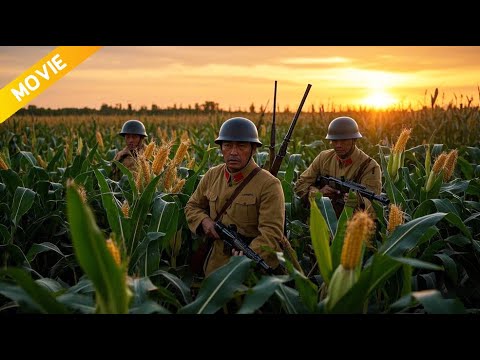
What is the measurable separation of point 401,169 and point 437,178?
935mm

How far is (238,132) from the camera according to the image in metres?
3.68

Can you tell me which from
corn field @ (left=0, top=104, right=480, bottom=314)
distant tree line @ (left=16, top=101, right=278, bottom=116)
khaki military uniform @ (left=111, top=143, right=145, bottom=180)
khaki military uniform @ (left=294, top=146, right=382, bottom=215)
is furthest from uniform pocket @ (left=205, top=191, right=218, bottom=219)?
distant tree line @ (left=16, top=101, right=278, bottom=116)

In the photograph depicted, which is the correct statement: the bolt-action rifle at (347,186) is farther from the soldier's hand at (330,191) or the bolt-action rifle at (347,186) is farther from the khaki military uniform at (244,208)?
the khaki military uniform at (244,208)

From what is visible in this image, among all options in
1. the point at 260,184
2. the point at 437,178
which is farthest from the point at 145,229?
the point at 437,178

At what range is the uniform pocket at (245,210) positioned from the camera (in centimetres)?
361

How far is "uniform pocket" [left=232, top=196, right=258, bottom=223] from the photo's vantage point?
3.61m

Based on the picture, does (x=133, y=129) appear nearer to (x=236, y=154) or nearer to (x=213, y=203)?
(x=213, y=203)

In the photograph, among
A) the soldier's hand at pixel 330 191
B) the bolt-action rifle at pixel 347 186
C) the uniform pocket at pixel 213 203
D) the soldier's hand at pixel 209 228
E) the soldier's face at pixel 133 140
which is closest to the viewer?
the soldier's hand at pixel 209 228

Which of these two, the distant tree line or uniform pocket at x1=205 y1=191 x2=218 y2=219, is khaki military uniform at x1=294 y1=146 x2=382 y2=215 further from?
the distant tree line

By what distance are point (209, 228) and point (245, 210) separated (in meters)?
0.29

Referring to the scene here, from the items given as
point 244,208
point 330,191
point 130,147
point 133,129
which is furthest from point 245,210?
point 133,129

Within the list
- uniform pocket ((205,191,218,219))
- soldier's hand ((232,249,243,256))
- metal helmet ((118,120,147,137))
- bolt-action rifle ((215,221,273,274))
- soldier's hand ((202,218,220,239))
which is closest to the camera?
bolt-action rifle ((215,221,273,274))

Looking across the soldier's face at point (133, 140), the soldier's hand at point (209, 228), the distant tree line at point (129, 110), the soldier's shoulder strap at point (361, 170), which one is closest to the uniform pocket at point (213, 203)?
the soldier's hand at point (209, 228)
